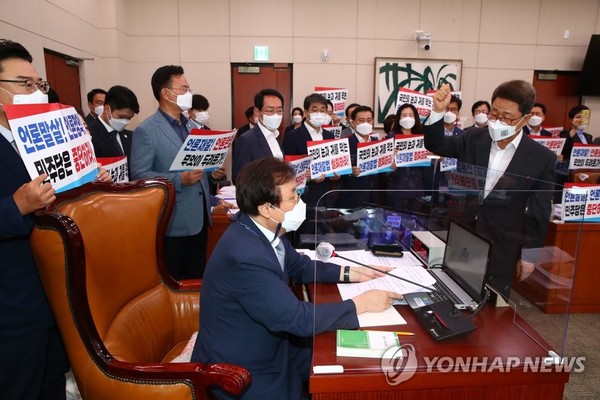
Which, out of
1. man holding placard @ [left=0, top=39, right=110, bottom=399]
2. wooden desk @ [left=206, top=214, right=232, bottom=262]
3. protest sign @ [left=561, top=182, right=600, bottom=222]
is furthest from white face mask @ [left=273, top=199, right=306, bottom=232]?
protest sign @ [left=561, top=182, right=600, bottom=222]

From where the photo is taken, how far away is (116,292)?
1.51 meters

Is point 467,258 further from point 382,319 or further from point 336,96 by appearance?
point 336,96

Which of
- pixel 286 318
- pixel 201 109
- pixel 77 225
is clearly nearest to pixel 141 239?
pixel 77 225

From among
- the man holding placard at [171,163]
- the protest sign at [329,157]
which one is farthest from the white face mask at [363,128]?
the man holding placard at [171,163]

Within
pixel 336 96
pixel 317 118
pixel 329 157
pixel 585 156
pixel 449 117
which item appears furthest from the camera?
pixel 336 96

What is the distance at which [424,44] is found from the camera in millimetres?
6668

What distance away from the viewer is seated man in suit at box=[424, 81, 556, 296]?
1.46 m

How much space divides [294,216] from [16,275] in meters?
1.01

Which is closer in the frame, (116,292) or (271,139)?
(116,292)

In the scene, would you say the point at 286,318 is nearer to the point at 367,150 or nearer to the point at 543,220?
the point at 543,220

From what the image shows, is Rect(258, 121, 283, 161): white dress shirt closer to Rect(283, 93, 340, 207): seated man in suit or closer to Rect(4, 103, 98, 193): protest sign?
Rect(283, 93, 340, 207): seated man in suit

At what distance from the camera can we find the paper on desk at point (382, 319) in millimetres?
1338

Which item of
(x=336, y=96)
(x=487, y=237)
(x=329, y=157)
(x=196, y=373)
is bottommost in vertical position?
(x=196, y=373)

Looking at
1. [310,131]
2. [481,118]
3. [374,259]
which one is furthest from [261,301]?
[481,118]
